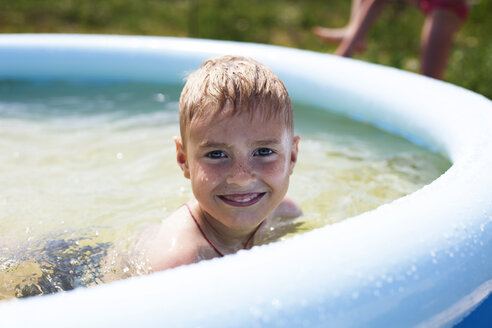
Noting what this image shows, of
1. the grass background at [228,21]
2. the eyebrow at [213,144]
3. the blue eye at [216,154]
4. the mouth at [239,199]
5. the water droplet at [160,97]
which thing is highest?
the eyebrow at [213,144]

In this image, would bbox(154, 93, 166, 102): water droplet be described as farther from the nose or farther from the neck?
the nose

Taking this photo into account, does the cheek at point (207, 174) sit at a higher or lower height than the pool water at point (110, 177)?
higher

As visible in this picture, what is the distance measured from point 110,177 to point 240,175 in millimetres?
1482

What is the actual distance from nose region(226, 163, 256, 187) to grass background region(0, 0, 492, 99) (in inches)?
191

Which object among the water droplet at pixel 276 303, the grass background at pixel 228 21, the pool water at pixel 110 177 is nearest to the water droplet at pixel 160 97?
the pool water at pixel 110 177

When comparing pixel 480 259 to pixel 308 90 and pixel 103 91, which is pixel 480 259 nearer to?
pixel 308 90

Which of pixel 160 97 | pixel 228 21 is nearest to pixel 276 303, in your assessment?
pixel 160 97

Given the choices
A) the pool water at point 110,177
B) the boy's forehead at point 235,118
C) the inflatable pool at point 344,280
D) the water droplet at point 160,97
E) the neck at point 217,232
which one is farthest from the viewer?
the water droplet at point 160,97

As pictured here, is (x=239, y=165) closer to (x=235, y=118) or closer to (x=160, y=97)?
(x=235, y=118)

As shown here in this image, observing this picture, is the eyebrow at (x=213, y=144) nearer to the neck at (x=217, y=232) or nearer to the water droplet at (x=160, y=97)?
the neck at (x=217, y=232)

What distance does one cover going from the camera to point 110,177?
302cm

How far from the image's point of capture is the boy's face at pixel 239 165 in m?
1.72

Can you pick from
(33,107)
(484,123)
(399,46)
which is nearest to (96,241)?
(484,123)

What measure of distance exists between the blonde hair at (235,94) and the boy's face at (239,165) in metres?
0.03
